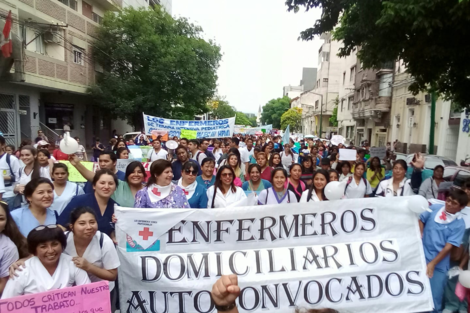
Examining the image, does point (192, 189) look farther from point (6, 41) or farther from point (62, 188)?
point (6, 41)

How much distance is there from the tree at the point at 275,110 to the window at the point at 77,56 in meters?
70.2

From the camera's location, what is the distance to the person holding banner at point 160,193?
3410 mm

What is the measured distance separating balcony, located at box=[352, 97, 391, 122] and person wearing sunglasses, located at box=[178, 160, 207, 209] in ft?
76.3

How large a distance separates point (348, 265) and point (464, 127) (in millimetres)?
14281

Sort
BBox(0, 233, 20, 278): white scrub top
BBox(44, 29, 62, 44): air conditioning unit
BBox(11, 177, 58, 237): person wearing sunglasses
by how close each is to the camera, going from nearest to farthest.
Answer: BBox(0, 233, 20, 278): white scrub top, BBox(11, 177, 58, 237): person wearing sunglasses, BBox(44, 29, 62, 44): air conditioning unit

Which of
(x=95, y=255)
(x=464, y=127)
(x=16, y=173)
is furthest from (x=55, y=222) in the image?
(x=464, y=127)

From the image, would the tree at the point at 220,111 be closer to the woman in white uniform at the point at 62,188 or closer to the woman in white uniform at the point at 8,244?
the woman in white uniform at the point at 62,188

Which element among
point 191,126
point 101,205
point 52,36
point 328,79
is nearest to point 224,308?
point 101,205

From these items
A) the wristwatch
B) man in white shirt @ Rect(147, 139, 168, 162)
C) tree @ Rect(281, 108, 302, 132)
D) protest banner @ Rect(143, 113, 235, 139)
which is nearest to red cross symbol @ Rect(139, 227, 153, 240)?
the wristwatch

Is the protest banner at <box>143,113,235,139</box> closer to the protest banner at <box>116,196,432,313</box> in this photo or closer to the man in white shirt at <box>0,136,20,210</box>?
the man in white shirt at <box>0,136,20,210</box>

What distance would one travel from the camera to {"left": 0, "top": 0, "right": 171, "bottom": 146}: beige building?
1356 centimetres

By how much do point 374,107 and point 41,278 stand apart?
26.2m

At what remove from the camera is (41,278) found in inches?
87.1

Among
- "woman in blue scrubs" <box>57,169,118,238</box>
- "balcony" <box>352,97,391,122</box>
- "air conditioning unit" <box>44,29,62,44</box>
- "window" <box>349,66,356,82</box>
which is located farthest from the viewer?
"window" <box>349,66,356,82</box>
